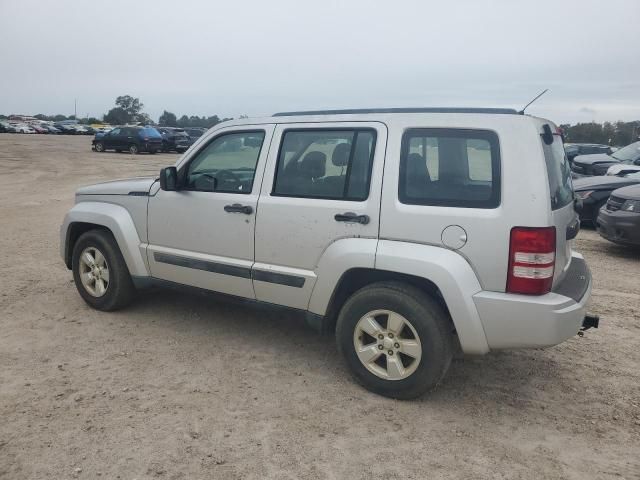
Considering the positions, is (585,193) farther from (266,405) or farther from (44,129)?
(44,129)

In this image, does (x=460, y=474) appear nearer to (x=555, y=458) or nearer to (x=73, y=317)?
(x=555, y=458)

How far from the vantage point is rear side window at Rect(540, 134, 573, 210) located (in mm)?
→ 3408

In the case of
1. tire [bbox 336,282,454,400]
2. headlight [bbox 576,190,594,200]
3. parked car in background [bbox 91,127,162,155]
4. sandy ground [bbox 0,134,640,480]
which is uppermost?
parked car in background [bbox 91,127,162,155]

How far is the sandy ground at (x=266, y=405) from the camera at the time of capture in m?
3.01

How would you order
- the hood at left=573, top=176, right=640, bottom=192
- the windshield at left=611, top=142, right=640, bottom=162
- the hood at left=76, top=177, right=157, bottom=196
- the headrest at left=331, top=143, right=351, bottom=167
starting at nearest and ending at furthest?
the headrest at left=331, top=143, right=351, bottom=167 → the hood at left=76, top=177, right=157, bottom=196 → the hood at left=573, top=176, right=640, bottom=192 → the windshield at left=611, top=142, right=640, bottom=162

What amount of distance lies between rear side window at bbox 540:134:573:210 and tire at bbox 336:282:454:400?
3.22 feet

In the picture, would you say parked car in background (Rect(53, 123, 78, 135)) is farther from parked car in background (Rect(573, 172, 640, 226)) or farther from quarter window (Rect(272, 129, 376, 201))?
quarter window (Rect(272, 129, 376, 201))

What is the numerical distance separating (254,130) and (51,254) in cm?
452

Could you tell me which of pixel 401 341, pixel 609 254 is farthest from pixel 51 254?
pixel 609 254

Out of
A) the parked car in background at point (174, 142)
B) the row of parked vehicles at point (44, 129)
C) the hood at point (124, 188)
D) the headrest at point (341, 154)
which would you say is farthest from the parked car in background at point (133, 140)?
the row of parked vehicles at point (44, 129)

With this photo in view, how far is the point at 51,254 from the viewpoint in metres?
7.52

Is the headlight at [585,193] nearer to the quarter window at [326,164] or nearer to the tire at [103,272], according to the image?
the quarter window at [326,164]

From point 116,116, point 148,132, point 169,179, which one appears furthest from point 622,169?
point 116,116

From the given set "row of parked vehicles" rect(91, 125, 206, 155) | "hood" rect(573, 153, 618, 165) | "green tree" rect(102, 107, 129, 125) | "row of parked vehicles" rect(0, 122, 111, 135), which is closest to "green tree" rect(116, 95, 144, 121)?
"green tree" rect(102, 107, 129, 125)
